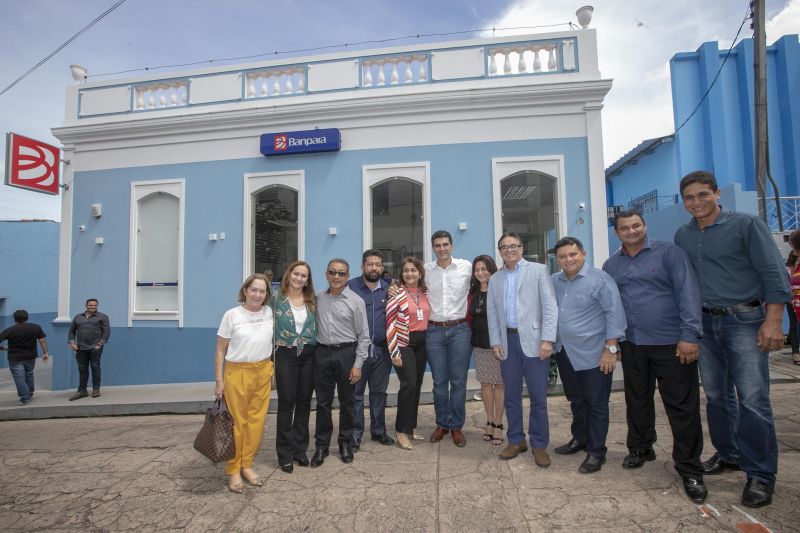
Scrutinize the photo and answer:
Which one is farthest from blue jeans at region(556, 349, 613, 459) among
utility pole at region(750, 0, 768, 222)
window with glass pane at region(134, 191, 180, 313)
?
window with glass pane at region(134, 191, 180, 313)

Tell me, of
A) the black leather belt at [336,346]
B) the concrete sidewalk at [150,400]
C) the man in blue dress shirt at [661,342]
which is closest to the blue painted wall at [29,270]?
the concrete sidewalk at [150,400]

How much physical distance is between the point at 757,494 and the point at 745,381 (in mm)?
720

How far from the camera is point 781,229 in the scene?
8219 mm

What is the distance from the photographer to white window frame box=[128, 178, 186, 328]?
8031 millimetres

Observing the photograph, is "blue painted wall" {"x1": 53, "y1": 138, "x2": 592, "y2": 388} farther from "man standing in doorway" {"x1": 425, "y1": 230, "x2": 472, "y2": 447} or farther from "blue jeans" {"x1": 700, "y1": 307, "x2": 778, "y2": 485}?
"blue jeans" {"x1": 700, "y1": 307, "x2": 778, "y2": 485}

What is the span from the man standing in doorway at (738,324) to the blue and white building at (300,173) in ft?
13.8

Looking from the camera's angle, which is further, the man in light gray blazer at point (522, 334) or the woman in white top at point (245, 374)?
the man in light gray blazer at point (522, 334)

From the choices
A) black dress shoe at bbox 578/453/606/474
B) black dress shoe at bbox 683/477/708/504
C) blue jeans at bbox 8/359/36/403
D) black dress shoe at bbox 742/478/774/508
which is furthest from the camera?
blue jeans at bbox 8/359/36/403

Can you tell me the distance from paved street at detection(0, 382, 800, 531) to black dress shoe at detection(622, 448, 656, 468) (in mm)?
54

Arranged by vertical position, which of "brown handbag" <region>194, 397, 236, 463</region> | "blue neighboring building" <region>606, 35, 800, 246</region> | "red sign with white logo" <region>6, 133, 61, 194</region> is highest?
"blue neighboring building" <region>606, 35, 800, 246</region>

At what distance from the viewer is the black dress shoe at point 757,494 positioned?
2.71 meters

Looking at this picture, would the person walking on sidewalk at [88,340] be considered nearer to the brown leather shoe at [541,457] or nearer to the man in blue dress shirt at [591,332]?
the brown leather shoe at [541,457]

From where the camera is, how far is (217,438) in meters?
3.18

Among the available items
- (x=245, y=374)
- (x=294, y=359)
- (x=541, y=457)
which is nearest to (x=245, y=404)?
(x=245, y=374)
